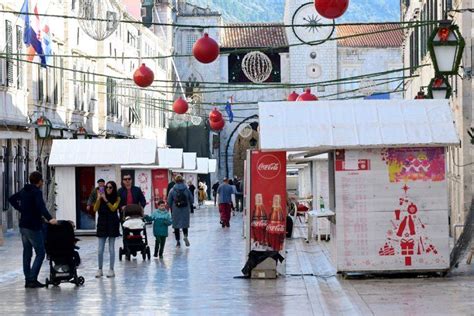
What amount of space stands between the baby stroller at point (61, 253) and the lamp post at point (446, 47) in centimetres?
625

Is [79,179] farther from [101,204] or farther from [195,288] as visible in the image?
[195,288]

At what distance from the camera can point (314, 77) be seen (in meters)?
94.3

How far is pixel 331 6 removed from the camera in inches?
739

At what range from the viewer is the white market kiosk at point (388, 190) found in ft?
69.1

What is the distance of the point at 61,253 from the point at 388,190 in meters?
5.32

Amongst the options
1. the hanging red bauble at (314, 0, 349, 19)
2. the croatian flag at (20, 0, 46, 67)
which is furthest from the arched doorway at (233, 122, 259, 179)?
the hanging red bauble at (314, 0, 349, 19)

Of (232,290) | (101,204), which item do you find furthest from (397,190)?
(101,204)

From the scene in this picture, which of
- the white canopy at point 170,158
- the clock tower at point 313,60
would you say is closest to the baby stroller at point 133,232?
the white canopy at point 170,158

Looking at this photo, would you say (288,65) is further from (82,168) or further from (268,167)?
(268,167)

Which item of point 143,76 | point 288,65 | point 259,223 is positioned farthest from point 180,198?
point 288,65

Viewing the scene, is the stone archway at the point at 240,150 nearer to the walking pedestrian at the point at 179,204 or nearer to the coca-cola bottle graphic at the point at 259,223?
the walking pedestrian at the point at 179,204

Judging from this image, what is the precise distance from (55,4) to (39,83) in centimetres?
376

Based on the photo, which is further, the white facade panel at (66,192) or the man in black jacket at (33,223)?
the white facade panel at (66,192)

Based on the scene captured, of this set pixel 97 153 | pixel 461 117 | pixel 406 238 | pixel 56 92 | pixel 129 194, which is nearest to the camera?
pixel 406 238
